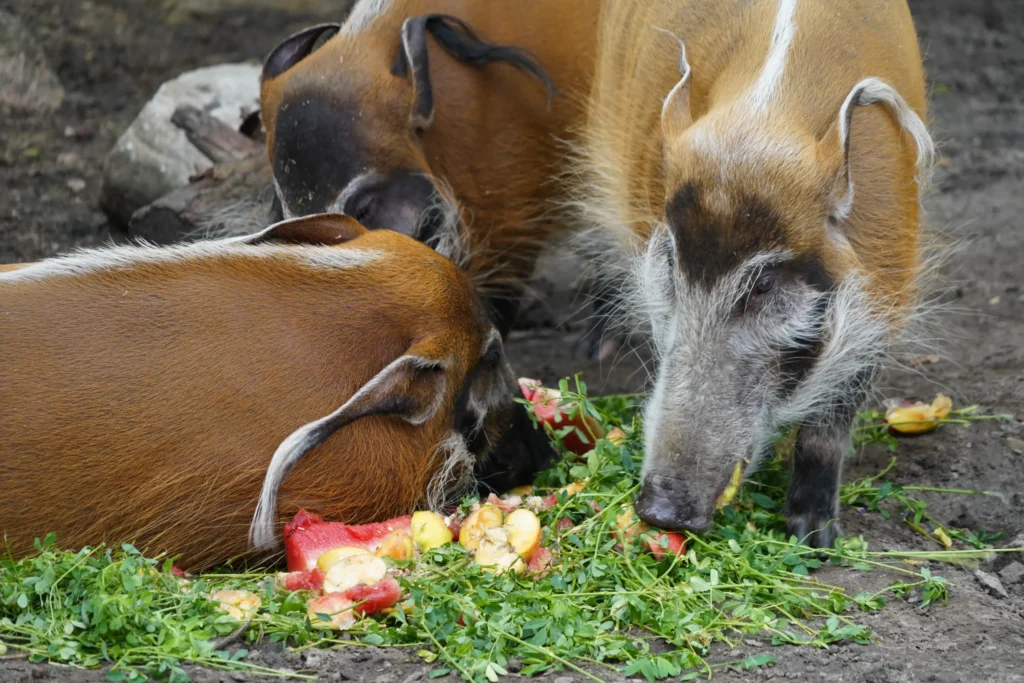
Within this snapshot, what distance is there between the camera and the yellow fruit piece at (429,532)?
130 inches

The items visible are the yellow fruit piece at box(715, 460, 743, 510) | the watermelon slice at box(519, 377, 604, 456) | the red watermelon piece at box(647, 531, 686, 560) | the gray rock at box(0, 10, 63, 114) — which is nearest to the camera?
the red watermelon piece at box(647, 531, 686, 560)

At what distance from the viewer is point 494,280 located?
490cm

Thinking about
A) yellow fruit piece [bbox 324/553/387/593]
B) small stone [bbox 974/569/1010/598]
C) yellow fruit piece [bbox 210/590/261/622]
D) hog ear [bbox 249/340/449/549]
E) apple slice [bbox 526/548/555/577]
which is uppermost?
hog ear [bbox 249/340/449/549]

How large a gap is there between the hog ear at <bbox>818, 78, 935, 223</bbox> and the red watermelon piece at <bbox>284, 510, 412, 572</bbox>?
1.45 m

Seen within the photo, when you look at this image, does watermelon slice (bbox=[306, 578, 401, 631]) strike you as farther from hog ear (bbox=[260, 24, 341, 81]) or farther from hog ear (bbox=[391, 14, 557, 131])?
A: hog ear (bbox=[260, 24, 341, 81])

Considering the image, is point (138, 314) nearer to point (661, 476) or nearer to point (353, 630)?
point (353, 630)

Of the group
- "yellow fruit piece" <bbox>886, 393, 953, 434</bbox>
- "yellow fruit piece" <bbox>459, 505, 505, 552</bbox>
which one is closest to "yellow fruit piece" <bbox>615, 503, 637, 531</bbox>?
"yellow fruit piece" <bbox>459, 505, 505, 552</bbox>

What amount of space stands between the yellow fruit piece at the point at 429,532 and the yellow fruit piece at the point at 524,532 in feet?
0.57

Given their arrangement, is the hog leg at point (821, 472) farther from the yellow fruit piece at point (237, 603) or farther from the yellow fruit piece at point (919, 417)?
the yellow fruit piece at point (237, 603)

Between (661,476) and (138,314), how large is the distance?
1.48 metres

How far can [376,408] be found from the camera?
3.38 m

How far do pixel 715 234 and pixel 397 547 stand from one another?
116 centimetres

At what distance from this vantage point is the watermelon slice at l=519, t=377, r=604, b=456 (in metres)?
4.03

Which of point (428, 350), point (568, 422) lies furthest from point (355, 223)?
point (568, 422)
